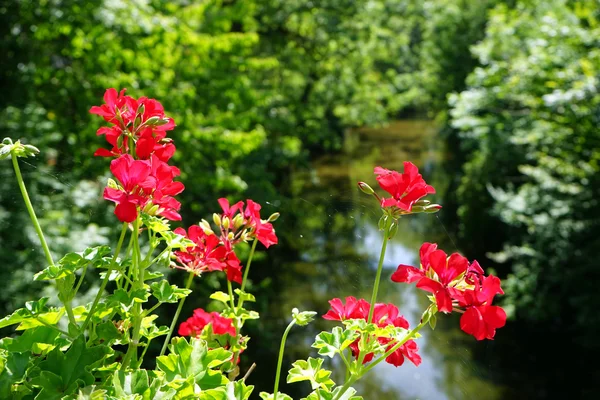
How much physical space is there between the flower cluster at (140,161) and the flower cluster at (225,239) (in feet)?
0.35

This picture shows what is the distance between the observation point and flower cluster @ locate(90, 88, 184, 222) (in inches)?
27.5

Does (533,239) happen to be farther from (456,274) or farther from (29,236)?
(456,274)

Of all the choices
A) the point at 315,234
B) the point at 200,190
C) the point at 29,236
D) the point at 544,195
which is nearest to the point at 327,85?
the point at 544,195

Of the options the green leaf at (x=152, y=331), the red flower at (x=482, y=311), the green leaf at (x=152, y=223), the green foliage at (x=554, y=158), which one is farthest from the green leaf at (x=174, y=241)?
the green foliage at (x=554, y=158)

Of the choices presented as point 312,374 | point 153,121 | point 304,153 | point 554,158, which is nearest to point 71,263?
point 153,121

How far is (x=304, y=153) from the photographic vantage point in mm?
10211

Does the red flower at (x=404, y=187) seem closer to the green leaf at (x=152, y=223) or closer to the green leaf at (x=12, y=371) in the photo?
the green leaf at (x=152, y=223)

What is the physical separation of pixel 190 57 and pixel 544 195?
4313 mm

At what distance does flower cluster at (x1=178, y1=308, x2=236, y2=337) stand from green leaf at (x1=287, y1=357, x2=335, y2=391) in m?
0.19

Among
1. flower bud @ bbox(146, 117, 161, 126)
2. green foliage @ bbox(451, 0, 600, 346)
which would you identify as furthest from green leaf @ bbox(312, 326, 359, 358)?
green foliage @ bbox(451, 0, 600, 346)

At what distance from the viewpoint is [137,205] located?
2.33 feet

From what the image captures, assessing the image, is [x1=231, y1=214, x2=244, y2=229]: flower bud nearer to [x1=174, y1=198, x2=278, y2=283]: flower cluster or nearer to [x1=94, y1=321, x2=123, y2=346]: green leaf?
[x1=174, y1=198, x2=278, y2=283]: flower cluster

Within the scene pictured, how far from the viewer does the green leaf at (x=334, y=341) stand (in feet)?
2.27

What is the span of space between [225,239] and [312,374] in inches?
10.8
